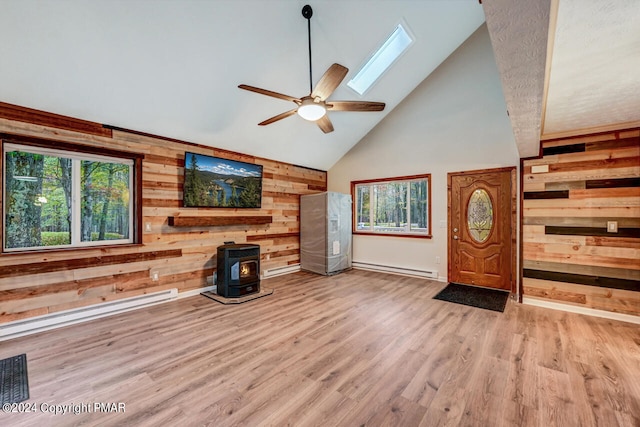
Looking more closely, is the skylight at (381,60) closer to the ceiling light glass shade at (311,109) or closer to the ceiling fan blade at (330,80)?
the ceiling light glass shade at (311,109)

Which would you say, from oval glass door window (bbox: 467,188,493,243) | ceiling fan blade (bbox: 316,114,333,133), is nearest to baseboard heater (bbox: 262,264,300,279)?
ceiling fan blade (bbox: 316,114,333,133)

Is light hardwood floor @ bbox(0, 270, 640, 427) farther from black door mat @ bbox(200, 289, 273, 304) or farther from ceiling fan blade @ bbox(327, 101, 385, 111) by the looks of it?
ceiling fan blade @ bbox(327, 101, 385, 111)

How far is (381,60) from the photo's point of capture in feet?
13.9

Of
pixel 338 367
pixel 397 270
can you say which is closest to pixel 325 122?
pixel 338 367

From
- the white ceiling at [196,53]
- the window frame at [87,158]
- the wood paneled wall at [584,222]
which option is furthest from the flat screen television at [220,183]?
the wood paneled wall at [584,222]

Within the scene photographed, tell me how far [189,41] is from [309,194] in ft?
12.0

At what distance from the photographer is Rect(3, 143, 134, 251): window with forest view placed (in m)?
2.95

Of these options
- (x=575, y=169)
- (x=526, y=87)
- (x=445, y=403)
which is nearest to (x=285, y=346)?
(x=445, y=403)

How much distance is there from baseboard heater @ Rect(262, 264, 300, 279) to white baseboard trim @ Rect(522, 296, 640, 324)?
13.2ft

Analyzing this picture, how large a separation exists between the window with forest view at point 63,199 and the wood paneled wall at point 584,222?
5777 millimetres

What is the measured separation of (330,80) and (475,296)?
3.77m

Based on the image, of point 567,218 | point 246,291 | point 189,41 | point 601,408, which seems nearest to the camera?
point 601,408

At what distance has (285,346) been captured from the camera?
8.69 feet

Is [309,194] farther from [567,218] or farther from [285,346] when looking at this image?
[567,218]
